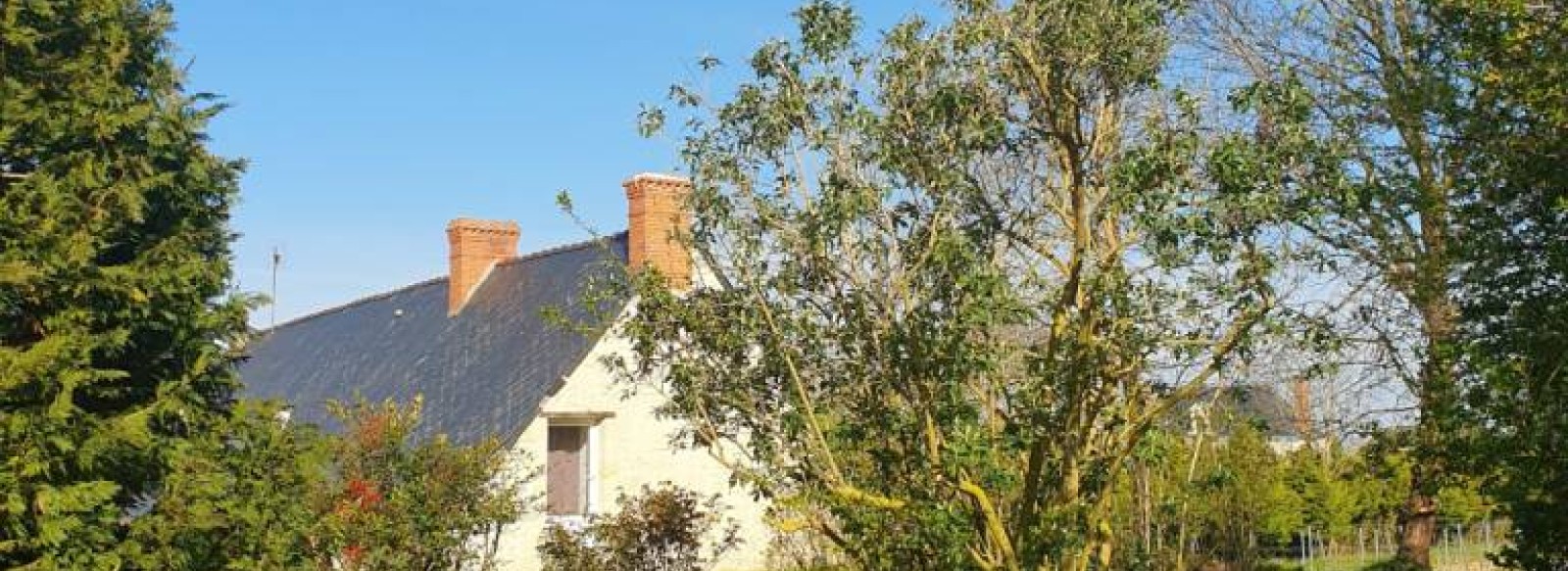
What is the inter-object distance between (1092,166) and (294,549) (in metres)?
6.96

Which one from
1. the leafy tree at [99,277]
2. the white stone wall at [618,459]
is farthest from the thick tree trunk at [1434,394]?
the white stone wall at [618,459]

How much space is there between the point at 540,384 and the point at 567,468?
6.41ft

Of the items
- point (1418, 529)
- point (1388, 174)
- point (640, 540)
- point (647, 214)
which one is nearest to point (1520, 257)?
point (1388, 174)

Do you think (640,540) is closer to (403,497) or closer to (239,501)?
(403,497)

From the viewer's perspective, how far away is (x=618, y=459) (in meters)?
26.0

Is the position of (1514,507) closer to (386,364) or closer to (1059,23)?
(1059,23)

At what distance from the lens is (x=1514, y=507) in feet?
30.5

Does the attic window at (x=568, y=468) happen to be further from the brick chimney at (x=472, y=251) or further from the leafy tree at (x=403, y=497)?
the leafy tree at (x=403, y=497)

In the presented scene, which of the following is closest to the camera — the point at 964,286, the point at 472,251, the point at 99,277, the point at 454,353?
the point at 964,286

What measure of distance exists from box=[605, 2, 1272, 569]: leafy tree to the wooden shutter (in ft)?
56.7

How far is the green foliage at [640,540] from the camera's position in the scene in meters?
17.5

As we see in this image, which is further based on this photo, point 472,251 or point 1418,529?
point 472,251

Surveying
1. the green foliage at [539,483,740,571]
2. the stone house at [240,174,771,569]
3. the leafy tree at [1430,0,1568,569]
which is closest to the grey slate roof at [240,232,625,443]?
the stone house at [240,174,771,569]

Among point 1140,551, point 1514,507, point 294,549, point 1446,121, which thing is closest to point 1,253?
point 294,549
